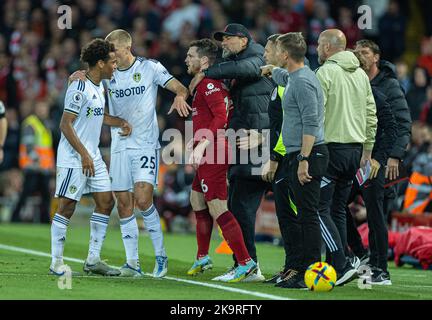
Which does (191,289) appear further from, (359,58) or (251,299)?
(359,58)

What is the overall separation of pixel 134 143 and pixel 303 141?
206 centimetres

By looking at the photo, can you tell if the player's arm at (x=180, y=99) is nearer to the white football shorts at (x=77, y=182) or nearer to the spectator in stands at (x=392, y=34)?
the white football shorts at (x=77, y=182)

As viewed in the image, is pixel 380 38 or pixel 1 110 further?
pixel 380 38

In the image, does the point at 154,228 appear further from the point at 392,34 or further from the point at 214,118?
the point at 392,34

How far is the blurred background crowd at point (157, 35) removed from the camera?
21719 millimetres

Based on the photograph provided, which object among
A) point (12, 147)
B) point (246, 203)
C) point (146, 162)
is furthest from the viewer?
point (12, 147)

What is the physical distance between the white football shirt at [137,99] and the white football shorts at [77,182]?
354 millimetres

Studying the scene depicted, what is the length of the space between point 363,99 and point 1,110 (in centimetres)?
546

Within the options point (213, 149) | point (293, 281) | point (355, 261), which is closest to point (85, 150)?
point (213, 149)

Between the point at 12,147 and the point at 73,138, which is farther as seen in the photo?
the point at 12,147

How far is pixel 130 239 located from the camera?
11016 mm

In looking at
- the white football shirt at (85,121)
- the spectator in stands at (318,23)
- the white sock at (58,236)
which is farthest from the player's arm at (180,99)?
the spectator in stands at (318,23)

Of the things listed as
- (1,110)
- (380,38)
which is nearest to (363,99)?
(1,110)

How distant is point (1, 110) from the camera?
14203 millimetres
